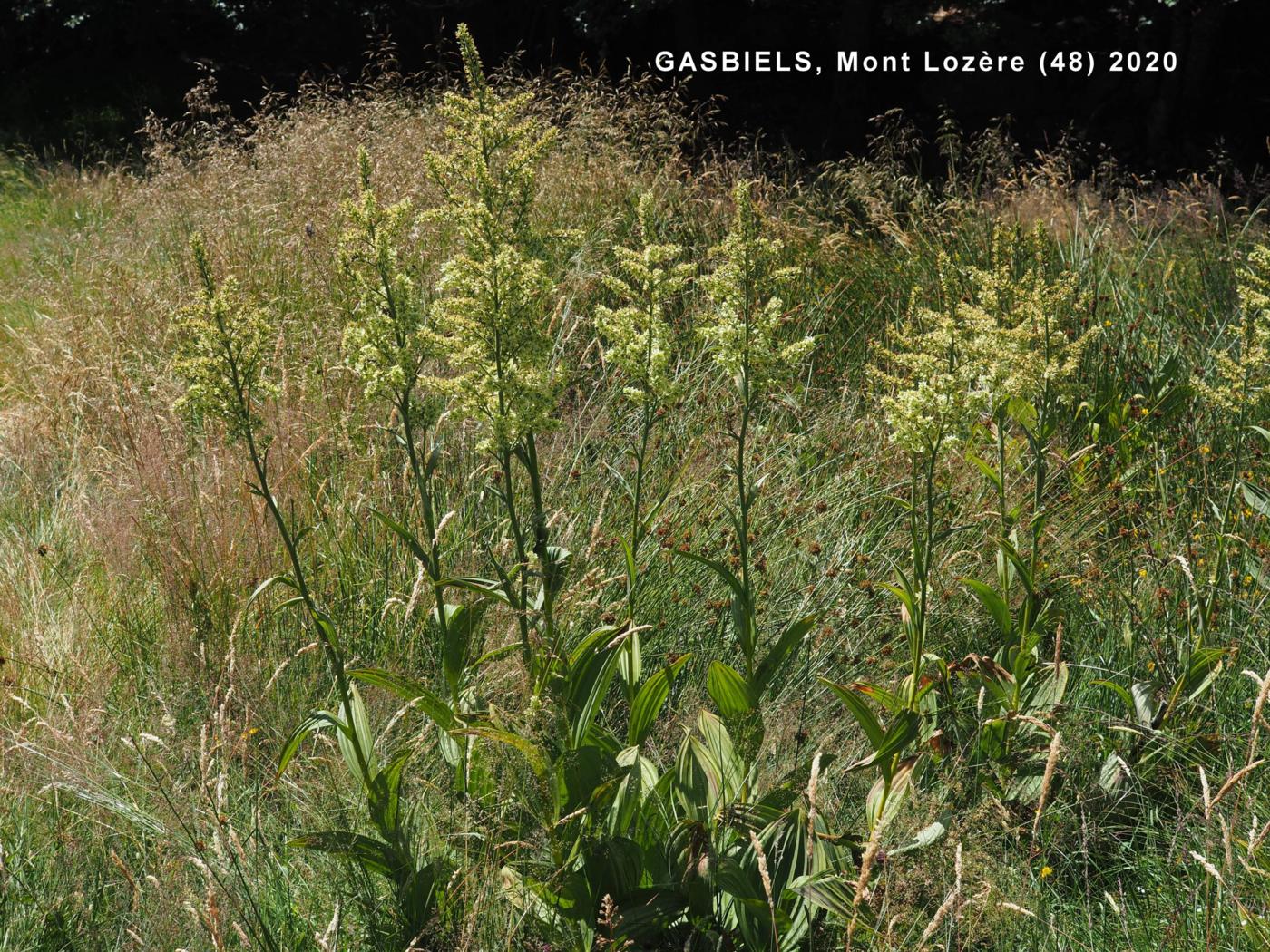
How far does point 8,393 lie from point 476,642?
12.5 feet

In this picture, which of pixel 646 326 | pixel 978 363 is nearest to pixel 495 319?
pixel 646 326

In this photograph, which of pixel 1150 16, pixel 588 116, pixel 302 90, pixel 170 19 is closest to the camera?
pixel 588 116

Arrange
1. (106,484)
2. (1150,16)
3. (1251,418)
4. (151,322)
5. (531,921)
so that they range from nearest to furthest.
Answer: (531,921) → (106,484) → (1251,418) → (151,322) → (1150,16)

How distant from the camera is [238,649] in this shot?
10.3 feet

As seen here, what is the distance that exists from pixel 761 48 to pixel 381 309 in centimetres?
1372

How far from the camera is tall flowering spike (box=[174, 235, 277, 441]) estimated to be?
7.01ft

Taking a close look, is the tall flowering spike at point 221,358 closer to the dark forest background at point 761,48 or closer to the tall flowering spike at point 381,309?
the tall flowering spike at point 381,309

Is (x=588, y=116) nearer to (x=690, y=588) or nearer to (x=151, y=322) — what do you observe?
(x=151, y=322)

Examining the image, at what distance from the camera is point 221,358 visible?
218 centimetres

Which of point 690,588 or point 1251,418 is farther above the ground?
point 690,588

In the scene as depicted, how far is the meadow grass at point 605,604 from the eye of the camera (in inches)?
92.5

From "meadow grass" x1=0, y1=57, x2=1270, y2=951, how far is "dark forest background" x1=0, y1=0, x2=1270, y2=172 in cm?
634

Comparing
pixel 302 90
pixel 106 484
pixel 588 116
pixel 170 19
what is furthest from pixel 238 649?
pixel 170 19

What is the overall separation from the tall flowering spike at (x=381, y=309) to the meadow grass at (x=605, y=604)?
361mm
